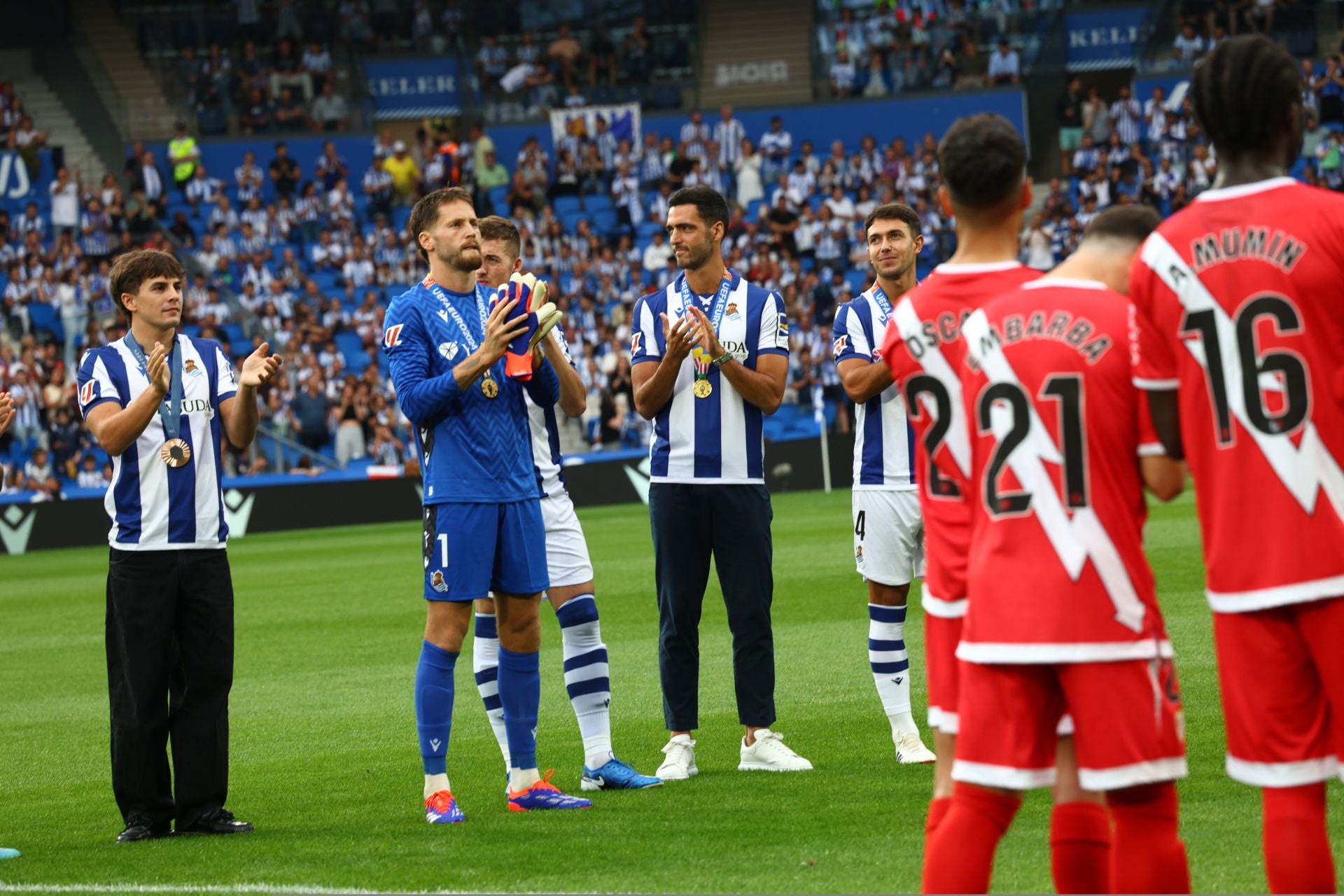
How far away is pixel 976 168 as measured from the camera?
13.1 feet

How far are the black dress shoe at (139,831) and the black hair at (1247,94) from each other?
16.2 ft

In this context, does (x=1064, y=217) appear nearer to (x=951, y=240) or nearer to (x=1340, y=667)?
(x=951, y=240)

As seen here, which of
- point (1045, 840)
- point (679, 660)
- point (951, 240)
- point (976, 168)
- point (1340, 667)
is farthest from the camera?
point (951, 240)

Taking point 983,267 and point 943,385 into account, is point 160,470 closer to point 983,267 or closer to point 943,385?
point 943,385

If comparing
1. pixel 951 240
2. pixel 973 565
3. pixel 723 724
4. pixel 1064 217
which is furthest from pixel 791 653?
pixel 1064 217

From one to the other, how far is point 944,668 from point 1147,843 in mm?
813

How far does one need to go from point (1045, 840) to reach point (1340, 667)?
2.24m

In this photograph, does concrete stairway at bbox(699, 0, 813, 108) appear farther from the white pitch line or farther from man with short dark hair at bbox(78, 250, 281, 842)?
the white pitch line

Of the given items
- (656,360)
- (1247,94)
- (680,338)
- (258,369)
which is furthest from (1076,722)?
(656,360)

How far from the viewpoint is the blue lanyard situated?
6805 mm

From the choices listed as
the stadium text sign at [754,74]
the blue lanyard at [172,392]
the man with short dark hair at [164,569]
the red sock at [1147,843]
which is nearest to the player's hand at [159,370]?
the man with short dark hair at [164,569]

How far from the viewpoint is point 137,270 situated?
6.83 metres

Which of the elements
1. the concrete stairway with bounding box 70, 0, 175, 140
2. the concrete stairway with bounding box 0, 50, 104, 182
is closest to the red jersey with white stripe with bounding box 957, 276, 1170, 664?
the concrete stairway with bounding box 70, 0, 175, 140

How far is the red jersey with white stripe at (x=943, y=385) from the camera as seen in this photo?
410 centimetres
